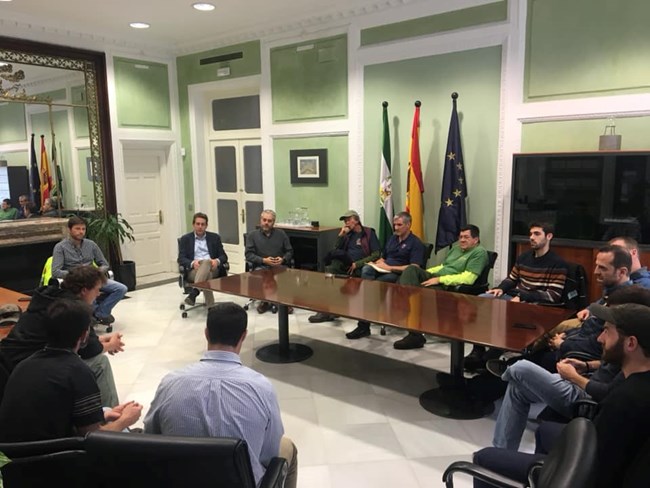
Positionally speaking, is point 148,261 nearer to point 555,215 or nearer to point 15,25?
point 15,25

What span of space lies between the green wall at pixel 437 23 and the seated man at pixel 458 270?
6.31 feet

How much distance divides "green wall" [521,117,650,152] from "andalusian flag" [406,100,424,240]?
1010 millimetres

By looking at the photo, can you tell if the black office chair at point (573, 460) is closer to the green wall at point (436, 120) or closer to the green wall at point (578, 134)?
the green wall at point (578, 134)

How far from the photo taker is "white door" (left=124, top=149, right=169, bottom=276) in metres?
7.11

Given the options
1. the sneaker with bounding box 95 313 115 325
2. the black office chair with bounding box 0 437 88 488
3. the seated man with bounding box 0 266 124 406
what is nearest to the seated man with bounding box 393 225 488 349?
the seated man with bounding box 0 266 124 406

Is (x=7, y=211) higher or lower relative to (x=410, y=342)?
higher

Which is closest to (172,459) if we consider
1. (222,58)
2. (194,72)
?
(222,58)

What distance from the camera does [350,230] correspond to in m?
5.36

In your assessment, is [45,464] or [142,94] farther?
[142,94]

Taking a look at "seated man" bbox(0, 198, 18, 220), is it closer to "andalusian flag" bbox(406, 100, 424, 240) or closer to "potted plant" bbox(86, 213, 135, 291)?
"potted plant" bbox(86, 213, 135, 291)

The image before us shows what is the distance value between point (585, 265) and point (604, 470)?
289 centimetres

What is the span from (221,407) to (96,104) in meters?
5.94

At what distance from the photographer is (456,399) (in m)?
3.30

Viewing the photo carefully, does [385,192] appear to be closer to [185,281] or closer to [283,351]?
[283,351]
